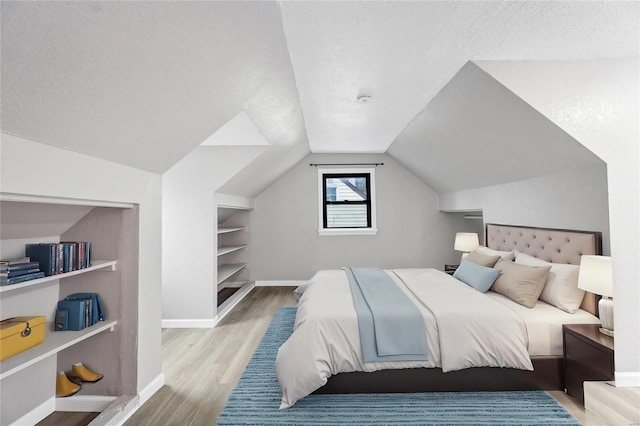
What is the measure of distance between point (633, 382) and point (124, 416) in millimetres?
3286

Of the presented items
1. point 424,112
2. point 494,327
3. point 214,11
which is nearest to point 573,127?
point 424,112

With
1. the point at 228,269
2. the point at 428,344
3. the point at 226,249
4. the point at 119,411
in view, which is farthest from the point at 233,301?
the point at 428,344

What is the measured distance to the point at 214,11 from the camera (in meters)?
1.40

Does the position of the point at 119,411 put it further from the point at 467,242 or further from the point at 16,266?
the point at 467,242

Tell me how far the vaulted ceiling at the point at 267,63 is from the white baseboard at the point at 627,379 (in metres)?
1.46

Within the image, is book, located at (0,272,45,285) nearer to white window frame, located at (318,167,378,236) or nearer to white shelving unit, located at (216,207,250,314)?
white shelving unit, located at (216,207,250,314)

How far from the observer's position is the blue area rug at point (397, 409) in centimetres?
192

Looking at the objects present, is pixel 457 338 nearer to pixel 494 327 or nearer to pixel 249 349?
pixel 494 327

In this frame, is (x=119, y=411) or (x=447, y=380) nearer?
(x=119, y=411)

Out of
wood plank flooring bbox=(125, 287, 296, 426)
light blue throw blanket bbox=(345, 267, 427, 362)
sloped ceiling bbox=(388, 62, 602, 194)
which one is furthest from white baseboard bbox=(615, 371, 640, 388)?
wood plank flooring bbox=(125, 287, 296, 426)

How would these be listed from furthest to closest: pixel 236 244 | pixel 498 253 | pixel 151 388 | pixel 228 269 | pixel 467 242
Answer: pixel 236 244 → pixel 228 269 → pixel 467 242 → pixel 498 253 → pixel 151 388

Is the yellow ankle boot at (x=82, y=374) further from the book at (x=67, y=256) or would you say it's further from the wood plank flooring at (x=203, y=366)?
the book at (x=67, y=256)

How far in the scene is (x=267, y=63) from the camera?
81.2 inches

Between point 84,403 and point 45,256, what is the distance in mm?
1083
